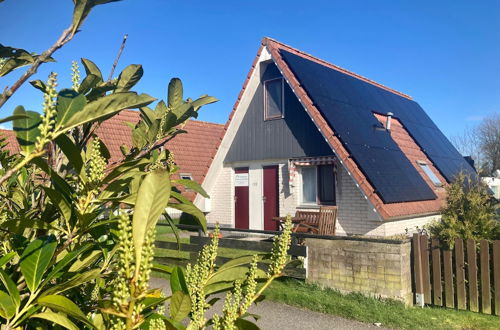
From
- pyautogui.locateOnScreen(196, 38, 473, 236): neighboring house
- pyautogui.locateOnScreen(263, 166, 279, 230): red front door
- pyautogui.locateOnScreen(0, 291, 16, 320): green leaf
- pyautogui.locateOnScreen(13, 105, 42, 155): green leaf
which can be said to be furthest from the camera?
pyautogui.locateOnScreen(263, 166, 279, 230): red front door

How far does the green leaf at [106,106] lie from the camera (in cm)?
103

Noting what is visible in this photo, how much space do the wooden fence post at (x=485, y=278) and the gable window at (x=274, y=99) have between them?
30.3ft

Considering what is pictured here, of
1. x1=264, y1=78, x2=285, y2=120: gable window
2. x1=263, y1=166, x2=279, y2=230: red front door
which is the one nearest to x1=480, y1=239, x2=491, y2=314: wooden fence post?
x1=263, y1=166, x2=279, y2=230: red front door

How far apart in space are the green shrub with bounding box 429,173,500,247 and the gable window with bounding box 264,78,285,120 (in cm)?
805

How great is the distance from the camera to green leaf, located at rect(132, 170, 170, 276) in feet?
2.54

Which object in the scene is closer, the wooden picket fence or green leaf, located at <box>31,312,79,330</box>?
green leaf, located at <box>31,312,79,330</box>

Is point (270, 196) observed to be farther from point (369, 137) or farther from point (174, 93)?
point (174, 93)

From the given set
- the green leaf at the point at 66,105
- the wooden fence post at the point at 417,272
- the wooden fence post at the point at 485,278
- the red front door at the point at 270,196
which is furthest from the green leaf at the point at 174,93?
the red front door at the point at 270,196

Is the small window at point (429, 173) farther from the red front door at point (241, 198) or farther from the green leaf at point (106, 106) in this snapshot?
the green leaf at point (106, 106)

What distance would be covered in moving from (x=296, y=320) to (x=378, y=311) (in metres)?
1.29

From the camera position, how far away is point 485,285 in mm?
6336

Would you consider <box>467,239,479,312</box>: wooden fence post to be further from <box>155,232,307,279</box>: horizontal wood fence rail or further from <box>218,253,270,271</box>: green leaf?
<box>218,253,270,271</box>: green leaf

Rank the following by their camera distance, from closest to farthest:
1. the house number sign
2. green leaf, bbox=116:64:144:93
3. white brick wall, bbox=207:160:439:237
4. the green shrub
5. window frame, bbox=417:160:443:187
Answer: green leaf, bbox=116:64:144:93, the green shrub, white brick wall, bbox=207:160:439:237, window frame, bbox=417:160:443:187, the house number sign

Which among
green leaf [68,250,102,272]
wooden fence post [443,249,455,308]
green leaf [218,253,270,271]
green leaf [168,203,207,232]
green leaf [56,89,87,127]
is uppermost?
green leaf [56,89,87,127]
